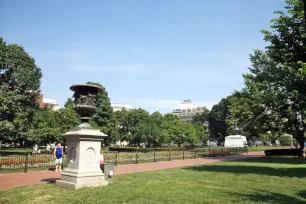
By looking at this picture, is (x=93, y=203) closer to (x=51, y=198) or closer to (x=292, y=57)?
(x=51, y=198)

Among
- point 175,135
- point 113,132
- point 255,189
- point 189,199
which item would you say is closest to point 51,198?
point 189,199

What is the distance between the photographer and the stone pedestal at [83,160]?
32.1ft

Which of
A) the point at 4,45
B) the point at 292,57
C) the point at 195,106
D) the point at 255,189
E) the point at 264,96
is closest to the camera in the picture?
the point at 255,189

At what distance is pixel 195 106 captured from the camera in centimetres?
18138

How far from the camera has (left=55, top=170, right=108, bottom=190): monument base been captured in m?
9.60

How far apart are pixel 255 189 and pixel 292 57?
909 cm

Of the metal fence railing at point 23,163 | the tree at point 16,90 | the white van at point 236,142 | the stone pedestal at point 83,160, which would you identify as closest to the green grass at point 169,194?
the stone pedestal at point 83,160

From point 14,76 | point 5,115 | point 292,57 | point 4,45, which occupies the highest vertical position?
point 4,45

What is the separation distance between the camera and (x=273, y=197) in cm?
854

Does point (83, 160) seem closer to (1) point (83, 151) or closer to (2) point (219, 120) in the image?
(1) point (83, 151)

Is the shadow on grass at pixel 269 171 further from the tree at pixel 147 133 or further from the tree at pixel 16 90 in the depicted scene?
the tree at pixel 147 133

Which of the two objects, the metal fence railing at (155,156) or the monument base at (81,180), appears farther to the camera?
the metal fence railing at (155,156)

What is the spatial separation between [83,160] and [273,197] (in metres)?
6.81

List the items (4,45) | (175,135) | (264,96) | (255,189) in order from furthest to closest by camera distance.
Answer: (175,135) < (4,45) < (264,96) < (255,189)
